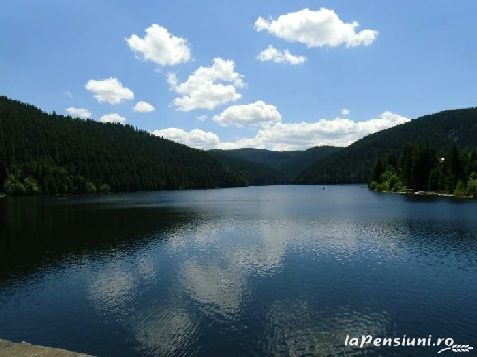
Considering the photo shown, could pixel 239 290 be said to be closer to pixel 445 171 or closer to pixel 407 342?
pixel 407 342

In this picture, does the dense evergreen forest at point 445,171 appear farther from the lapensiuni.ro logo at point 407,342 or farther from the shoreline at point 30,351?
the shoreline at point 30,351

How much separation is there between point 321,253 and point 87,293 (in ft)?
113

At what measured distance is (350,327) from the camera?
29609 mm

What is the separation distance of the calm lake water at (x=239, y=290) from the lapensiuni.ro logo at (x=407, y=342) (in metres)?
0.54

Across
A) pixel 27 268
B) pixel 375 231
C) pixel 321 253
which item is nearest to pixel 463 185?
pixel 375 231

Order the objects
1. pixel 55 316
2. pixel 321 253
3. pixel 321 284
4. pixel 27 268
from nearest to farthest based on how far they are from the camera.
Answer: pixel 55 316, pixel 321 284, pixel 27 268, pixel 321 253

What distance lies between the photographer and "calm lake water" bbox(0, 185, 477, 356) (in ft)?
92.5

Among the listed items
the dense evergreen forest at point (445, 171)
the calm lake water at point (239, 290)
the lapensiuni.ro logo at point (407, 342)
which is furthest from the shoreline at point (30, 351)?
the dense evergreen forest at point (445, 171)

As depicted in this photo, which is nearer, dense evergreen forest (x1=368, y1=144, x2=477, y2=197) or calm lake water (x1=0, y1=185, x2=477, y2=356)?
calm lake water (x1=0, y1=185, x2=477, y2=356)

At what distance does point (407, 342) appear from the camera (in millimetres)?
27094

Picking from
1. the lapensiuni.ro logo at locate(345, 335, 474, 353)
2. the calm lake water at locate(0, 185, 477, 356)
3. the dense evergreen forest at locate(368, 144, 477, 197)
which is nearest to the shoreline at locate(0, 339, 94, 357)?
the calm lake water at locate(0, 185, 477, 356)

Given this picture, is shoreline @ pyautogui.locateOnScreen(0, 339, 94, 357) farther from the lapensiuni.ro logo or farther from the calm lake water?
the lapensiuni.ro logo

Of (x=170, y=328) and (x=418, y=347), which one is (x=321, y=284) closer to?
(x=418, y=347)

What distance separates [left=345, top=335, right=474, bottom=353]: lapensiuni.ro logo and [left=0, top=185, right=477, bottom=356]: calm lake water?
1.77 ft
